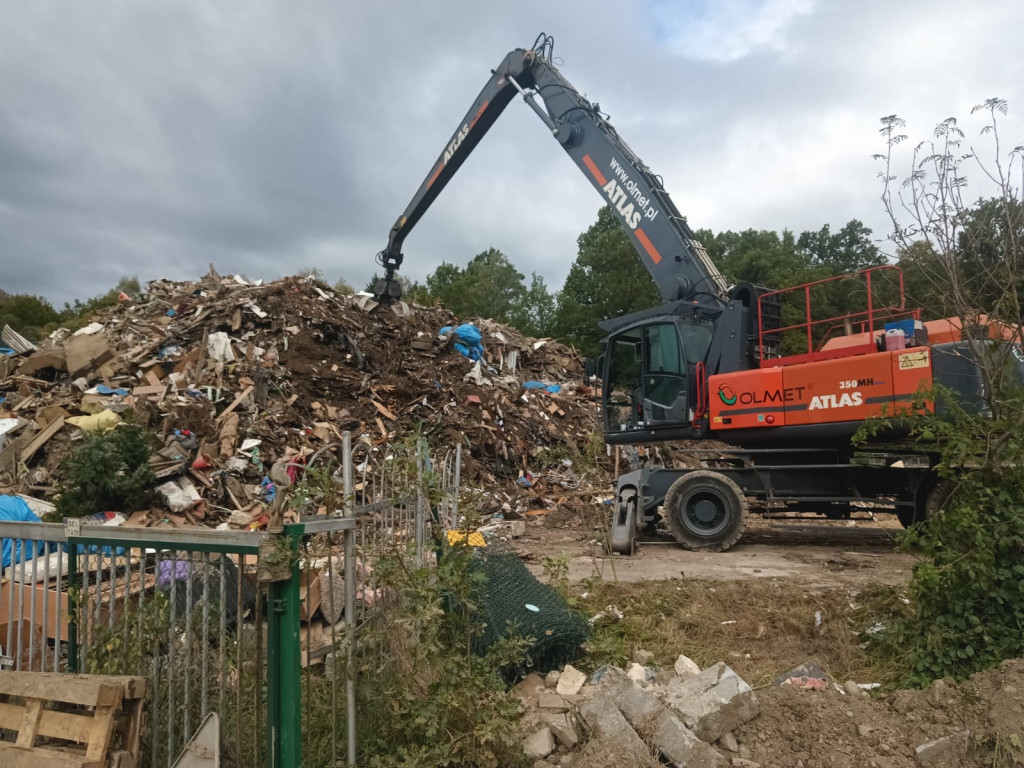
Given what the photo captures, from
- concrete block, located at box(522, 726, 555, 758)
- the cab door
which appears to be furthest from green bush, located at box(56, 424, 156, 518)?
concrete block, located at box(522, 726, 555, 758)

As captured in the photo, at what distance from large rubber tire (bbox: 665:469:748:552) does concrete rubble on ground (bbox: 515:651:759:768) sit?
5435 mm

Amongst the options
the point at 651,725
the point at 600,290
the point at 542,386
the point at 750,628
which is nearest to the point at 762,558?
the point at 750,628

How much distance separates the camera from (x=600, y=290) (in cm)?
4009

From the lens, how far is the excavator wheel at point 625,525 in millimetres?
9141

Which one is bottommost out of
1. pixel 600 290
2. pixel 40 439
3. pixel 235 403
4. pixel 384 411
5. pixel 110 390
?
pixel 40 439

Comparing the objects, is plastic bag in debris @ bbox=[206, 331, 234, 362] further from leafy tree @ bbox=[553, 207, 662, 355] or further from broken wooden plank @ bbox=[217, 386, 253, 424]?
leafy tree @ bbox=[553, 207, 662, 355]

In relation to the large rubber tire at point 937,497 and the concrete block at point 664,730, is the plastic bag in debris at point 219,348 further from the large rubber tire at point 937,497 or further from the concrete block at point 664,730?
the concrete block at point 664,730

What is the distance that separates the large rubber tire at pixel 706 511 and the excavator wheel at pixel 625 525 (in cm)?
48

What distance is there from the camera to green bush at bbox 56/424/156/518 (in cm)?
950

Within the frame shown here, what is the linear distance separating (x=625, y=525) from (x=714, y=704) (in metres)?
5.81

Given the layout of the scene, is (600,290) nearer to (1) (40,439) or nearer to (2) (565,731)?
(1) (40,439)

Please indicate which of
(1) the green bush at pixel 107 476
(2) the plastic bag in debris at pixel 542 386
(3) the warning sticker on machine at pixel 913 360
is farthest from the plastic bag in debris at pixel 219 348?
(3) the warning sticker on machine at pixel 913 360

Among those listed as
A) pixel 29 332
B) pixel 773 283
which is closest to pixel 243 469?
pixel 29 332

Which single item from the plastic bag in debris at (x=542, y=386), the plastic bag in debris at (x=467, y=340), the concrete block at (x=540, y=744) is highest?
the plastic bag in debris at (x=467, y=340)
